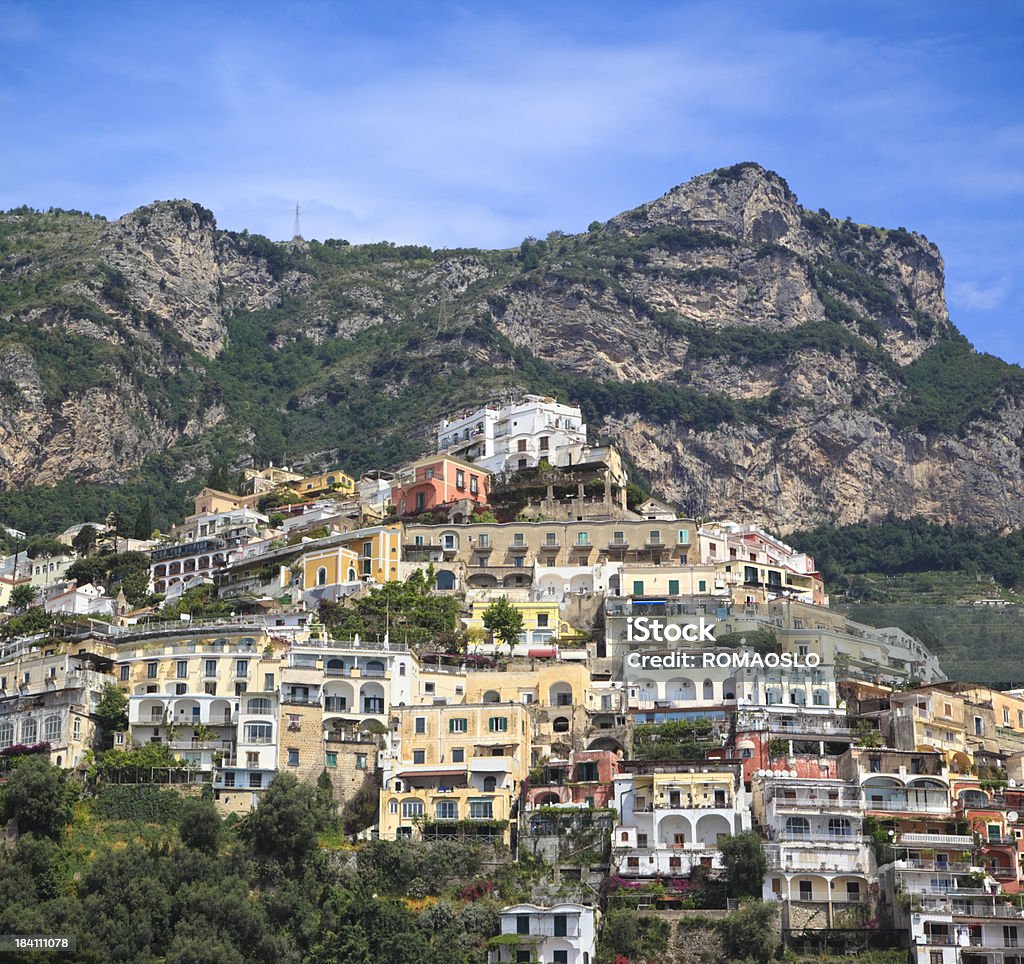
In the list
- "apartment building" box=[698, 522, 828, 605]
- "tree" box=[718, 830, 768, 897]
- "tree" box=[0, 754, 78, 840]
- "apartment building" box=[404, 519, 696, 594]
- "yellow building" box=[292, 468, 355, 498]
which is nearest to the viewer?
"tree" box=[718, 830, 768, 897]

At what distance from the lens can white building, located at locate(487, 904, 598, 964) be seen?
71250 millimetres

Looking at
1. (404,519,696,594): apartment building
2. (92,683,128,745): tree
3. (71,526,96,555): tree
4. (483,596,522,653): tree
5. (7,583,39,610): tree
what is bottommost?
(92,683,128,745): tree

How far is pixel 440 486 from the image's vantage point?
120 m

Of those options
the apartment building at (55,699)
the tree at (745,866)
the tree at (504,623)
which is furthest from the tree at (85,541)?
the tree at (745,866)

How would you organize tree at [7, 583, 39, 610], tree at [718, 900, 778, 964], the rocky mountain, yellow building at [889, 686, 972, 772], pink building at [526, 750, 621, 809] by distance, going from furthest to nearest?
the rocky mountain, tree at [7, 583, 39, 610], yellow building at [889, 686, 972, 772], pink building at [526, 750, 621, 809], tree at [718, 900, 778, 964]

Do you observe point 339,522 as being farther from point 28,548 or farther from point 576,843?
point 576,843

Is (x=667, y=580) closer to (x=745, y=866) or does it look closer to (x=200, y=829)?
(x=745, y=866)

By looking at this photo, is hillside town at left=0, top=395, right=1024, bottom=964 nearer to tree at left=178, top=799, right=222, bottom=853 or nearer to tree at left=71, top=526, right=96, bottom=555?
tree at left=178, top=799, right=222, bottom=853

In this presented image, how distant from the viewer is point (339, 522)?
118m

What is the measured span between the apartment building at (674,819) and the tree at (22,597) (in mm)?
52924

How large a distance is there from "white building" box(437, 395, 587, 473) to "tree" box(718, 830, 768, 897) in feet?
168

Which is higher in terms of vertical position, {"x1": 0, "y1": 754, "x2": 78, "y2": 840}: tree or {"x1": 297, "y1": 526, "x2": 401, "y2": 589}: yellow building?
{"x1": 297, "y1": 526, "x2": 401, "y2": 589}: yellow building

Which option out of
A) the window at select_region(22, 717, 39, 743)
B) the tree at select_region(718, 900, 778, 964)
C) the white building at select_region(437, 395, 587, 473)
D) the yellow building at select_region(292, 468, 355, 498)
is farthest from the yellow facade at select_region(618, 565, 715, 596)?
the window at select_region(22, 717, 39, 743)

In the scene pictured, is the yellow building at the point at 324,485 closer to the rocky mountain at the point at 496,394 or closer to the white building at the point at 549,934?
the rocky mountain at the point at 496,394
